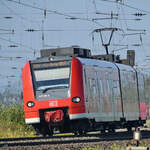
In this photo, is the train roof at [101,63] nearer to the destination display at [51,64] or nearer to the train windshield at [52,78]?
the destination display at [51,64]

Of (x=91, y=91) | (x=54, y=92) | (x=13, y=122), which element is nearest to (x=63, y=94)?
(x=54, y=92)

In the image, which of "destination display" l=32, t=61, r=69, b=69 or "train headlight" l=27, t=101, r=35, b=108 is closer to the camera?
"train headlight" l=27, t=101, r=35, b=108

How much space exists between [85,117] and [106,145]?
17.5ft

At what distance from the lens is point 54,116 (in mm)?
25016

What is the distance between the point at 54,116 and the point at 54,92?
0.90 metres

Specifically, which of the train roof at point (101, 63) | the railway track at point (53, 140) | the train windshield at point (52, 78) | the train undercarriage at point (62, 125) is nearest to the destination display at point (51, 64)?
the train windshield at point (52, 78)

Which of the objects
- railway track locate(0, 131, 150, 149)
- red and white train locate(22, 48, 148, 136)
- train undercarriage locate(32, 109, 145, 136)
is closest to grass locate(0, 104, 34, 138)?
train undercarriage locate(32, 109, 145, 136)

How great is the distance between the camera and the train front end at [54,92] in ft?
81.6

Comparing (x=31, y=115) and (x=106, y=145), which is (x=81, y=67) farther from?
(x=106, y=145)

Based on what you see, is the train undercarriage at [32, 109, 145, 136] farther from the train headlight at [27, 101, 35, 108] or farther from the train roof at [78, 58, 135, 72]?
the train roof at [78, 58, 135, 72]

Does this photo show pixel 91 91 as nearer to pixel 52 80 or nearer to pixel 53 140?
pixel 52 80

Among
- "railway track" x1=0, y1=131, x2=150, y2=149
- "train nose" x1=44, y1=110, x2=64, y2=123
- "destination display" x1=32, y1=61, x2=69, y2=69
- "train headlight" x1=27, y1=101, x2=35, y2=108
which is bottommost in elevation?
"railway track" x1=0, y1=131, x2=150, y2=149

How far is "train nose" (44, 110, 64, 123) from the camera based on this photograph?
81.7ft

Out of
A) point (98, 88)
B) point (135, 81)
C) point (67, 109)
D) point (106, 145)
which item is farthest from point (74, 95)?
point (135, 81)
